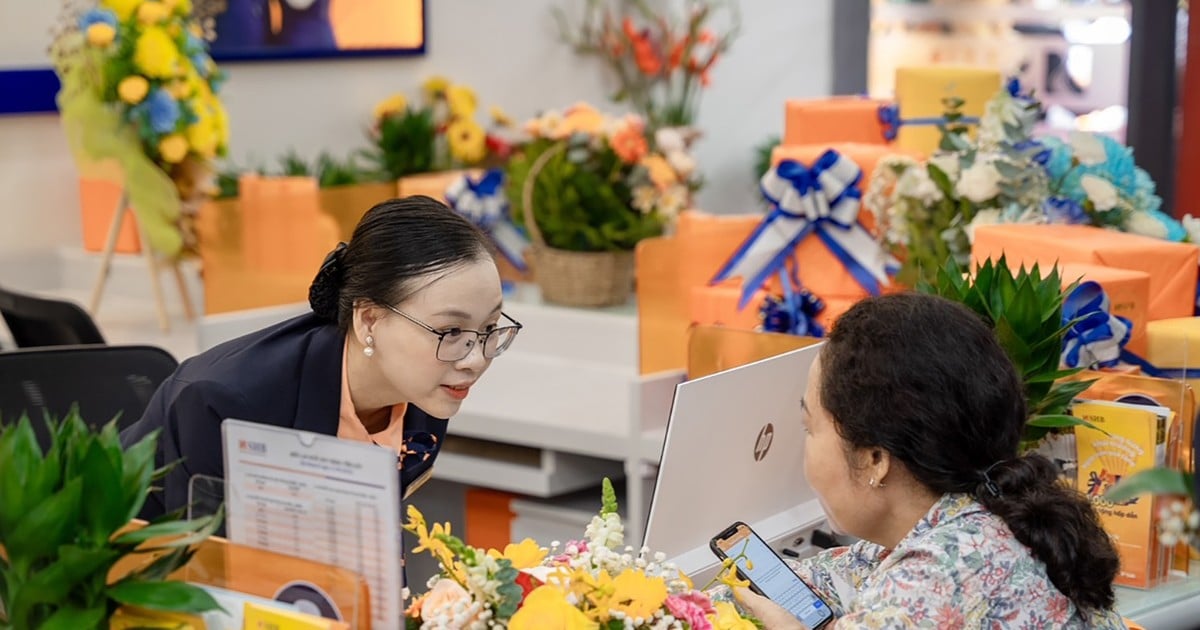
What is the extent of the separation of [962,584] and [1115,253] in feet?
3.90

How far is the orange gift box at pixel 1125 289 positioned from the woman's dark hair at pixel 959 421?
86 centimetres

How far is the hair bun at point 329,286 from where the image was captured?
2.05 metres

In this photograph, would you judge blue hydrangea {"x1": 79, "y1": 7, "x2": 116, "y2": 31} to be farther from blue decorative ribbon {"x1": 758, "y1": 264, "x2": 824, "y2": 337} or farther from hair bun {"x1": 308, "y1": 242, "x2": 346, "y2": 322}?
hair bun {"x1": 308, "y1": 242, "x2": 346, "y2": 322}

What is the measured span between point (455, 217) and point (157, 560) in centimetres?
83

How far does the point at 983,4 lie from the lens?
7.11 metres

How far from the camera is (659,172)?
13.6 ft

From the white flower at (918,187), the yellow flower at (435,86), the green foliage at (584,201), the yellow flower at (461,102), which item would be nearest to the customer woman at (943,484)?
the white flower at (918,187)

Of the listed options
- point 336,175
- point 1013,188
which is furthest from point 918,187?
point 336,175

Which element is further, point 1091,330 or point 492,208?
point 492,208

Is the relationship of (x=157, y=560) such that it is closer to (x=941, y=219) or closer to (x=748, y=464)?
(x=748, y=464)

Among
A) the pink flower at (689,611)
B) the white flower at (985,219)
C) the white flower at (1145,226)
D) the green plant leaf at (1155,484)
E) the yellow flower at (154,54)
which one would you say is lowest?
the pink flower at (689,611)

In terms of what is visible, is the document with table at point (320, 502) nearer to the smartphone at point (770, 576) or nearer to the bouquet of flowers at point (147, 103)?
the smartphone at point (770, 576)

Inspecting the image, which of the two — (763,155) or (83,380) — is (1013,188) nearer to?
(83,380)

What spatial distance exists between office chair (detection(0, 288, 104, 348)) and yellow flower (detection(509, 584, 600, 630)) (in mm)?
2107
